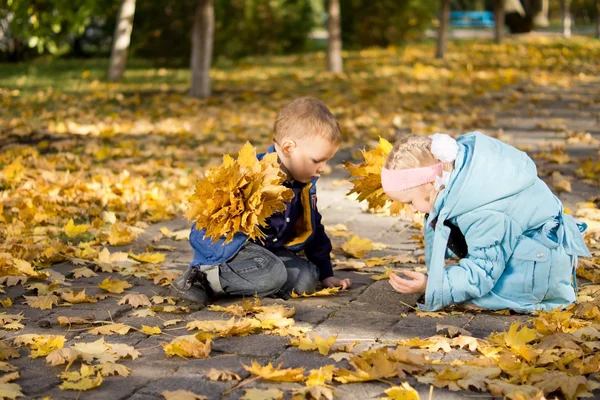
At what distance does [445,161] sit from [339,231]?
182 cm

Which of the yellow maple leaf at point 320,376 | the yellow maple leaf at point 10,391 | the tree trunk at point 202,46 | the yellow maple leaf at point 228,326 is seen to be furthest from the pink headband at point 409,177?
the tree trunk at point 202,46

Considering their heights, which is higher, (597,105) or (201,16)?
(201,16)

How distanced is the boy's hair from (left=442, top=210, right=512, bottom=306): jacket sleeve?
742 millimetres

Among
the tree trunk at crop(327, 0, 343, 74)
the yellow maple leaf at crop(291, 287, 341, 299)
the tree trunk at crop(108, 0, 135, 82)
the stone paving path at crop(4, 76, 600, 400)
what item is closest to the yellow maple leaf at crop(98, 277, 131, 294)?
the stone paving path at crop(4, 76, 600, 400)

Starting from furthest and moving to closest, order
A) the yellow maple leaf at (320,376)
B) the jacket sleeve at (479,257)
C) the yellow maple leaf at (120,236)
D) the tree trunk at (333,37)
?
the tree trunk at (333,37) → the yellow maple leaf at (120,236) → the jacket sleeve at (479,257) → the yellow maple leaf at (320,376)

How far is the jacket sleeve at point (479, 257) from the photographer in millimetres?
3412

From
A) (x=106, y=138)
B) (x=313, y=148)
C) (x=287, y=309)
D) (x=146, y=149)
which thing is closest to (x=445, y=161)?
(x=313, y=148)

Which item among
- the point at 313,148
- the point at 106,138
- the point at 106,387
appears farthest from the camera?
the point at 106,138

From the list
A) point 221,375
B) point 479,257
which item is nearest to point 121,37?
point 479,257

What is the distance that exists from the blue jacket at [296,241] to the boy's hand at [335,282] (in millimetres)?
57

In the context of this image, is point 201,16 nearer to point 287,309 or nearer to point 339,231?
point 339,231

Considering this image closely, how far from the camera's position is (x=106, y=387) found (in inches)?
108

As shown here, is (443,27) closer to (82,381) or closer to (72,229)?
(72,229)

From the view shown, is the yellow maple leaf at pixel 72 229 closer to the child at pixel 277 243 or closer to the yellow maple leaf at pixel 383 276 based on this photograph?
the child at pixel 277 243
